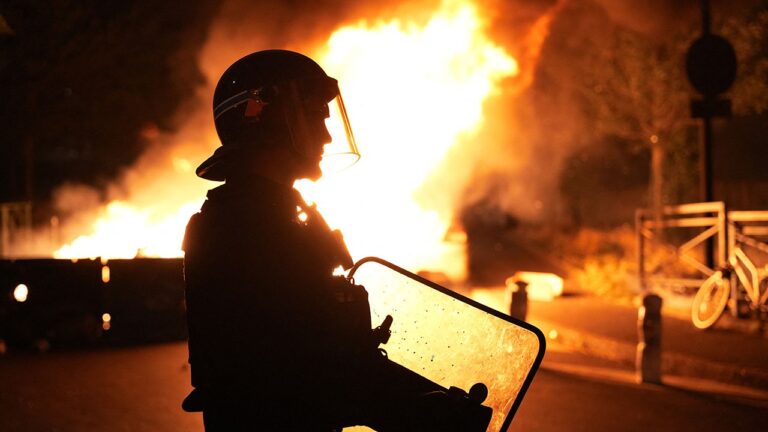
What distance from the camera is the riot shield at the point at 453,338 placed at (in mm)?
2139

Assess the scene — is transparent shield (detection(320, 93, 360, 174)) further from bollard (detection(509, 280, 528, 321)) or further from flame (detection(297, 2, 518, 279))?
flame (detection(297, 2, 518, 279))

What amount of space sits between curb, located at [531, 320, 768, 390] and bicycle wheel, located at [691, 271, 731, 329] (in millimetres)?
1763

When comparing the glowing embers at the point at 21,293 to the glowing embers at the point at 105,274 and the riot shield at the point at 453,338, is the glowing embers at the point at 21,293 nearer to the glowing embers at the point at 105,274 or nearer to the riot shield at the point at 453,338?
the glowing embers at the point at 105,274

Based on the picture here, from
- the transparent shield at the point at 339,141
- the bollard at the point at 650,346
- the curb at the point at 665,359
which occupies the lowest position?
the curb at the point at 665,359

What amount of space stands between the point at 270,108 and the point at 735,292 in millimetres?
10857

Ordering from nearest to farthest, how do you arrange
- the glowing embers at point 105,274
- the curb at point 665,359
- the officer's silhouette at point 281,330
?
the officer's silhouette at point 281,330 < the curb at point 665,359 < the glowing embers at point 105,274

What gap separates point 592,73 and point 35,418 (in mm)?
19222

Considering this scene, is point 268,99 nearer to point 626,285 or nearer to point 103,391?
point 103,391

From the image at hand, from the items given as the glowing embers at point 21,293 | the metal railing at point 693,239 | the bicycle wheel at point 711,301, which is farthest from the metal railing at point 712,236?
the glowing embers at point 21,293

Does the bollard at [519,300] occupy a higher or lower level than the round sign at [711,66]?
lower

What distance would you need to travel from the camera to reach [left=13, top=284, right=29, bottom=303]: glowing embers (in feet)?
36.1

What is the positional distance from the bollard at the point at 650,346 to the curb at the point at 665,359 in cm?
83

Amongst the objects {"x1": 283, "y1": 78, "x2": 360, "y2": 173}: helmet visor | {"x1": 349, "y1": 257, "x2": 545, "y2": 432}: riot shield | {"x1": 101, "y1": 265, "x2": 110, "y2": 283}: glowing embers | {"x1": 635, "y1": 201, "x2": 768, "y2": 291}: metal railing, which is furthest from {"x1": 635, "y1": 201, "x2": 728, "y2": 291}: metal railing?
{"x1": 283, "y1": 78, "x2": 360, "y2": 173}: helmet visor

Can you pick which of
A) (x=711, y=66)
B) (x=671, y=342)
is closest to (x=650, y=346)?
(x=671, y=342)
